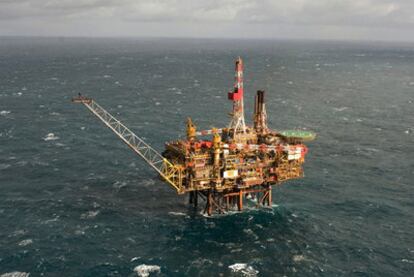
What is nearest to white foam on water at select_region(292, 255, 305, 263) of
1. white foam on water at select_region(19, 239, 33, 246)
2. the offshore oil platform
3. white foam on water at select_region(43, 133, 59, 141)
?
the offshore oil platform

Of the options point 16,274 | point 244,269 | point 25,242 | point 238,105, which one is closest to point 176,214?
point 244,269

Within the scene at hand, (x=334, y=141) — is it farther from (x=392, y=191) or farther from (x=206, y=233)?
(x=206, y=233)

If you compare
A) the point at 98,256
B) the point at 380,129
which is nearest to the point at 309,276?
the point at 98,256

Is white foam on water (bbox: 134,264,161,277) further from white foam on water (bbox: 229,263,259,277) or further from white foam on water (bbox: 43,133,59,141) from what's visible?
white foam on water (bbox: 43,133,59,141)

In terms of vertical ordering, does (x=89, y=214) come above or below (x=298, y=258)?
above

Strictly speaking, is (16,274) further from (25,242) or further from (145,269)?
(145,269)

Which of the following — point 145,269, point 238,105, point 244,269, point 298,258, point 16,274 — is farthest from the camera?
point 238,105
